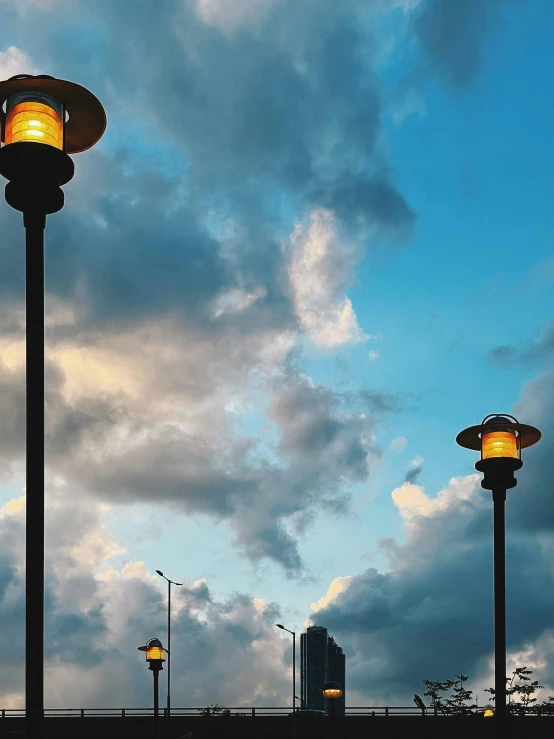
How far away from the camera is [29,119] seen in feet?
32.7

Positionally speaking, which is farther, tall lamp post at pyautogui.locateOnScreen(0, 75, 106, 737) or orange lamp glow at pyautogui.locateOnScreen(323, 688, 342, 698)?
orange lamp glow at pyautogui.locateOnScreen(323, 688, 342, 698)

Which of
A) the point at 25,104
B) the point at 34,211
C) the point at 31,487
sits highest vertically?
the point at 25,104

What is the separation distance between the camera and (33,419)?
909 cm

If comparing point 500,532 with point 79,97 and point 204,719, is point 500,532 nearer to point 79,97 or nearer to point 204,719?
point 79,97

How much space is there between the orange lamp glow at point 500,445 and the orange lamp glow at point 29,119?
1021 centimetres

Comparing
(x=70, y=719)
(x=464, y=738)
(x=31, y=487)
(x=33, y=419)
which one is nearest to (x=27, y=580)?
(x=31, y=487)

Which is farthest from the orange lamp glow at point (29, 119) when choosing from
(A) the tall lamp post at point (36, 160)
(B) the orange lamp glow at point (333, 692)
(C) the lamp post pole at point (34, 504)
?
(B) the orange lamp glow at point (333, 692)

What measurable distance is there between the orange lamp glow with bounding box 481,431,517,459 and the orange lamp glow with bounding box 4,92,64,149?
10211 mm

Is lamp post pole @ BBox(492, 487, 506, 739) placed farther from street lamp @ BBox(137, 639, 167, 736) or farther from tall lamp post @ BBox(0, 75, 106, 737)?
street lamp @ BBox(137, 639, 167, 736)

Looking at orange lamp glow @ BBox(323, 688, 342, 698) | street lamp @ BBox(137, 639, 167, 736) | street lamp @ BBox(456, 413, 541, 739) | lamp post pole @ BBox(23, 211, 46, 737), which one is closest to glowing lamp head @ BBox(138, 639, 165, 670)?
street lamp @ BBox(137, 639, 167, 736)

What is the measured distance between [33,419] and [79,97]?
3632 millimetres

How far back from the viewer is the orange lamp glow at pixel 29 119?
995 centimetres

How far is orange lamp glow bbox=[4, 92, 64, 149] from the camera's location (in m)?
9.95

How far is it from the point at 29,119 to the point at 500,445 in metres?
10.6
